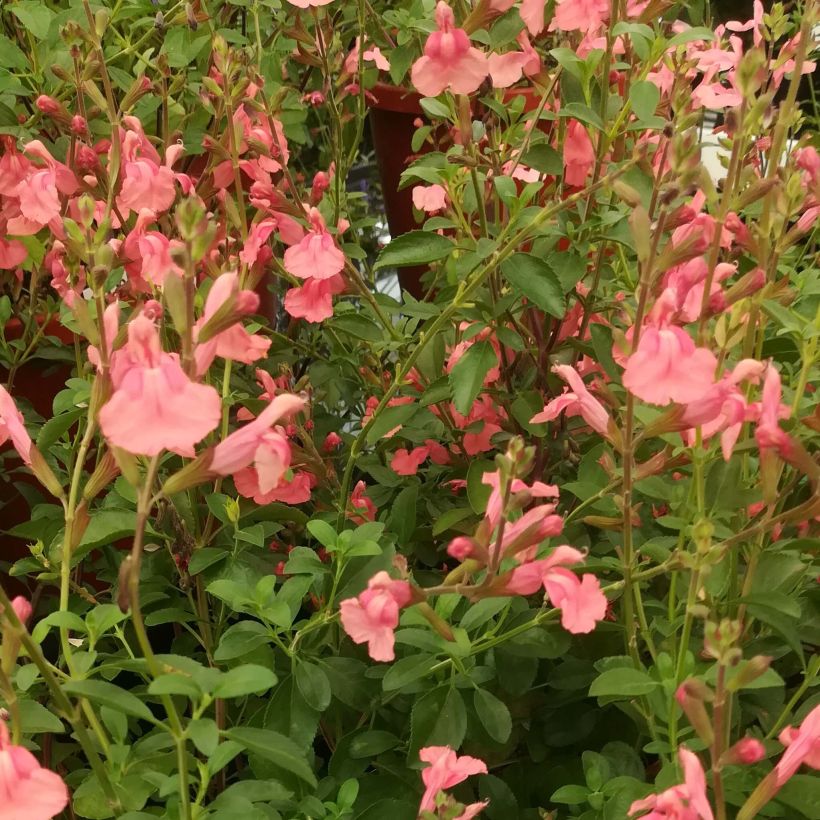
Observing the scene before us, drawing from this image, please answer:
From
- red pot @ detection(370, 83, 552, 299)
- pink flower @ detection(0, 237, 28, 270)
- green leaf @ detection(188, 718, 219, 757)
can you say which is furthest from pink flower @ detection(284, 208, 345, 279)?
red pot @ detection(370, 83, 552, 299)

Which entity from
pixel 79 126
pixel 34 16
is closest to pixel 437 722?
pixel 79 126

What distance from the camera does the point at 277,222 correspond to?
936mm

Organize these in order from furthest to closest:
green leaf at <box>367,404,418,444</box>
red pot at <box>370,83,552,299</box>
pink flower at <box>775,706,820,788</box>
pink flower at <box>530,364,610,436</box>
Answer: red pot at <box>370,83,552,299</box> < green leaf at <box>367,404,418,444</box> < pink flower at <box>530,364,610,436</box> < pink flower at <box>775,706,820,788</box>

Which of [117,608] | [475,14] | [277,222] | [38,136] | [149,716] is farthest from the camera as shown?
[38,136]

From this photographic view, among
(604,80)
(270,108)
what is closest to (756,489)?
(604,80)

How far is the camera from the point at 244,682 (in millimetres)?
554

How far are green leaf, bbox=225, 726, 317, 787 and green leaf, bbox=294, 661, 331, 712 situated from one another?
11 centimetres

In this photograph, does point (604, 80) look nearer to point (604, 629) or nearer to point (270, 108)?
point (270, 108)

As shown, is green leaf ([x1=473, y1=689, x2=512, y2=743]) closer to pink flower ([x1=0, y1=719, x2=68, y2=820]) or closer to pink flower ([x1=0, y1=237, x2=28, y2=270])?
pink flower ([x1=0, y1=719, x2=68, y2=820])

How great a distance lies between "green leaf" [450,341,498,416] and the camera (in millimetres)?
828

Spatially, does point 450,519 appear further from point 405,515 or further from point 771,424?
A: point 771,424

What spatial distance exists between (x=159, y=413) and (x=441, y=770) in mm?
303

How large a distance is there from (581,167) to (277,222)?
0.31 meters

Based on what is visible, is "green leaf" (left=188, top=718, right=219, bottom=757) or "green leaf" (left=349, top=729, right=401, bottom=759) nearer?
"green leaf" (left=188, top=718, right=219, bottom=757)
